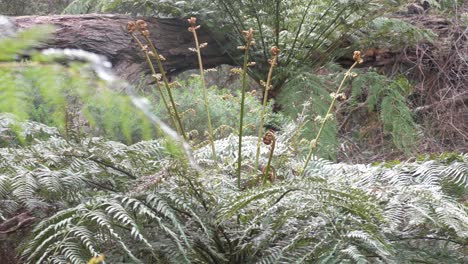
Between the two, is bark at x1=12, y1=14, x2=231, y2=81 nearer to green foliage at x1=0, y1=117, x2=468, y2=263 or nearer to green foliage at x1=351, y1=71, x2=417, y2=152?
green foliage at x1=351, y1=71, x2=417, y2=152

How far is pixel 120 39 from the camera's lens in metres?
4.01

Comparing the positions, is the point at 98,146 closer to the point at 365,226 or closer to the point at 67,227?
the point at 67,227

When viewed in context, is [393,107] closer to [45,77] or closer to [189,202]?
[189,202]

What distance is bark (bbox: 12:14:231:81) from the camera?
3.79 meters

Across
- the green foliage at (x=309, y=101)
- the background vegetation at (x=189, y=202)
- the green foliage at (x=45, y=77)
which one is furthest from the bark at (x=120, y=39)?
the green foliage at (x=45, y=77)

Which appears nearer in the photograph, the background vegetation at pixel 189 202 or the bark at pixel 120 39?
the background vegetation at pixel 189 202

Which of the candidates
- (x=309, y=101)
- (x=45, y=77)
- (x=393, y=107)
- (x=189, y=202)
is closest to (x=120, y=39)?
(x=309, y=101)

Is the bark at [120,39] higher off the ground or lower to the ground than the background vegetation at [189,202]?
lower

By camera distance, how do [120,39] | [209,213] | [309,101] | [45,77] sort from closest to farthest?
[45,77], [209,213], [309,101], [120,39]

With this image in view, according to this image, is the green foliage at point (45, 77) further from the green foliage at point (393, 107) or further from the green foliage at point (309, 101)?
the green foliage at point (393, 107)

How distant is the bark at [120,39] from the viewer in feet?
12.5

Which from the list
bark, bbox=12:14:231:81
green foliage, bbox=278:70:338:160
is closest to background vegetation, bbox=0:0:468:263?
green foliage, bbox=278:70:338:160

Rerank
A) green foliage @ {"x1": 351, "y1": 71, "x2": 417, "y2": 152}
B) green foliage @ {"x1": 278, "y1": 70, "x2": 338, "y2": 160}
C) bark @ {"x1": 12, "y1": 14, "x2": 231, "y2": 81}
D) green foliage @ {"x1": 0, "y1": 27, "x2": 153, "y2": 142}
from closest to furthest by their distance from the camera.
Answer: green foliage @ {"x1": 0, "y1": 27, "x2": 153, "y2": 142} → green foliage @ {"x1": 278, "y1": 70, "x2": 338, "y2": 160} → bark @ {"x1": 12, "y1": 14, "x2": 231, "y2": 81} → green foliage @ {"x1": 351, "y1": 71, "x2": 417, "y2": 152}

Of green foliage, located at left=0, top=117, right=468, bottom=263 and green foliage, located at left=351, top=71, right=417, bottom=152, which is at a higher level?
green foliage, located at left=0, top=117, right=468, bottom=263
